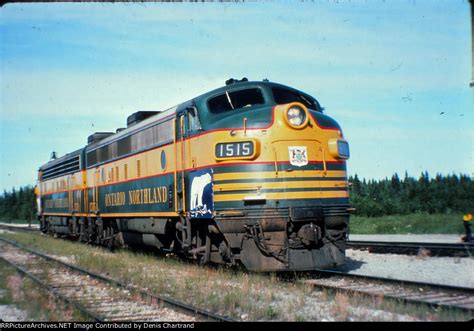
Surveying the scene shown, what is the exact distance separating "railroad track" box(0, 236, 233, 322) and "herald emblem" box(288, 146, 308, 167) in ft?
11.0

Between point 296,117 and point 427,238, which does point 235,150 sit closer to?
point 296,117

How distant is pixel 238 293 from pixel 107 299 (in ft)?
8.63

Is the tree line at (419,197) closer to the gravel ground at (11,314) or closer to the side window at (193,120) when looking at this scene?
the side window at (193,120)

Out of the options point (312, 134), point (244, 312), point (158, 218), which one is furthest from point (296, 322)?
point (158, 218)

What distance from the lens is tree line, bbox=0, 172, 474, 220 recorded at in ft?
111

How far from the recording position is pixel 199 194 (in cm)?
1067

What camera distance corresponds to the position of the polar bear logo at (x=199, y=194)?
1039cm

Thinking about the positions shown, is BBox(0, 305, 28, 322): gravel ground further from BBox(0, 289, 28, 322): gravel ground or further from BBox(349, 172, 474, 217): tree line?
BBox(349, 172, 474, 217): tree line

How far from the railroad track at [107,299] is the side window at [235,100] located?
399cm

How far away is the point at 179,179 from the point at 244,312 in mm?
4663

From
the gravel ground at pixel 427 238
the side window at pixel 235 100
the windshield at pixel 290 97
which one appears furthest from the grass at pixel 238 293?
the gravel ground at pixel 427 238

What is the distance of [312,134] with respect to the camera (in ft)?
32.8

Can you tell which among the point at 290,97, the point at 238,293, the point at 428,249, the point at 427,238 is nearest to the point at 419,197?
the point at 427,238

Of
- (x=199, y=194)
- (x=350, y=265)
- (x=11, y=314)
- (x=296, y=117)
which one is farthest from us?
(x=350, y=265)
